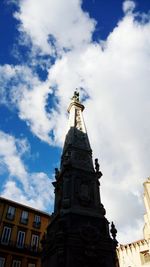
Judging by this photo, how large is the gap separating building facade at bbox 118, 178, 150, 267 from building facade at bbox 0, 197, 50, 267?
11853 mm

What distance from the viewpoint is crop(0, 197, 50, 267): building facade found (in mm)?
28375

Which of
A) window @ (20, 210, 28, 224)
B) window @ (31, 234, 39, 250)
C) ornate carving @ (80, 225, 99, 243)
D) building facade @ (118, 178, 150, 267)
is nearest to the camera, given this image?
ornate carving @ (80, 225, 99, 243)

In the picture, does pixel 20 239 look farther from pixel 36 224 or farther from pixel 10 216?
pixel 36 224

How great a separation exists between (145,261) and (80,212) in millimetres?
21735

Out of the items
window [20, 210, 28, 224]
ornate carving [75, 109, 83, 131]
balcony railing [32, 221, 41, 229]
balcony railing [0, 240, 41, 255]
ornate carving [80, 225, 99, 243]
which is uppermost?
ornate carving [75, 109, 83, 131]

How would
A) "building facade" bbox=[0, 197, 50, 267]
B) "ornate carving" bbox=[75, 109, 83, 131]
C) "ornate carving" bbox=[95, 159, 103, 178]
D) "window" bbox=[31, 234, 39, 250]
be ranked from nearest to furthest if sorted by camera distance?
"ornate carving" bbox=[95, 159, 103, 178] → "ornate carving" bbox=[75, 109, 83, 131] → "building facade" bbox=[0, 197, 50, 267] → "window" bbox=[31, 234, 39, 250]

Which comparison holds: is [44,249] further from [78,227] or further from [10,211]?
[10,211]

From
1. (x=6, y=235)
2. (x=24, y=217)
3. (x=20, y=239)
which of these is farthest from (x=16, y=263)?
(x=24, y=217)

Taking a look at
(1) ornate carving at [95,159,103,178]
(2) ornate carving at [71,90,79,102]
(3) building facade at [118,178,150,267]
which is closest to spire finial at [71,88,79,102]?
(2) ornate carving at [71,90,79,102]

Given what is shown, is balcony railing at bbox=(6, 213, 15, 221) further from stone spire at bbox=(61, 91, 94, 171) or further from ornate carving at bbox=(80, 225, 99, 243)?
ornate carving at bbox=(80, 225, 99, 243)

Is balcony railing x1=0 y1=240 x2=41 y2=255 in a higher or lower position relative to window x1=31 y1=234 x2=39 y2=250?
lower

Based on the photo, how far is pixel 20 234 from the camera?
31031mm

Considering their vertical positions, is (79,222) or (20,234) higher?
(20,234)

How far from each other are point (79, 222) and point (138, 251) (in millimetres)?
22270
